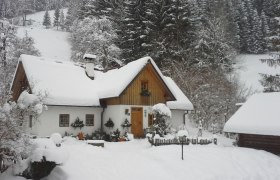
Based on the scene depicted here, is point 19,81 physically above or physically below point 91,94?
A: above

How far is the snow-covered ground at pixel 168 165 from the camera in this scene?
1361 centimetres

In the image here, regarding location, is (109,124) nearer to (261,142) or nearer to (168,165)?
(168,165)

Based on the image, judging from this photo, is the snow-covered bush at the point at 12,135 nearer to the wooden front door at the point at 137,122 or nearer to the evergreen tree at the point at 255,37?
the wooden front door at the point at 137,122

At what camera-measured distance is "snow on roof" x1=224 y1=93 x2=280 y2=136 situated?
765 inches

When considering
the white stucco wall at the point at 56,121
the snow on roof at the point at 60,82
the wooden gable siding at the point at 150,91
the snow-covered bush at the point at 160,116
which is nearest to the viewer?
the snow-covered bush at the point at 160,116

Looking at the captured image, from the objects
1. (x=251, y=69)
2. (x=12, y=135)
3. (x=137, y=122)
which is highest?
(x=251, y=69)

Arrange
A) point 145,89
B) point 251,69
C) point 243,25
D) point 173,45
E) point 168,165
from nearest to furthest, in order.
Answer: point 168,165 → point 145,89 → point 173,45 → point 251,69 → point 243,25

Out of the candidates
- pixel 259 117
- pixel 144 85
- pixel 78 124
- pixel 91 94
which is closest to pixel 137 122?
pixel 144 85

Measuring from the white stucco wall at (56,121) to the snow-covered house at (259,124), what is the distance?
11.1 metres

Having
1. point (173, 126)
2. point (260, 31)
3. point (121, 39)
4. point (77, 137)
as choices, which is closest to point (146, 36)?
point (121, 39)

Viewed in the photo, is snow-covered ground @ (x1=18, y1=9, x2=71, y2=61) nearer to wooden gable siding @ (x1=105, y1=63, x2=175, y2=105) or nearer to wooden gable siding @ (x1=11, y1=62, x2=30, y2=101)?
wooden gable siding @ (x1=11, y1=62, x2=30, y2=101)

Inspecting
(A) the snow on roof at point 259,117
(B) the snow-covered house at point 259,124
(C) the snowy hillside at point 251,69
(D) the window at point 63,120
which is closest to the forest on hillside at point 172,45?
(C) the snowy hillside at point 251,69

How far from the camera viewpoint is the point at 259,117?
20.7 meters

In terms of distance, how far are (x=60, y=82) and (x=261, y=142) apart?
1563 centimetres
